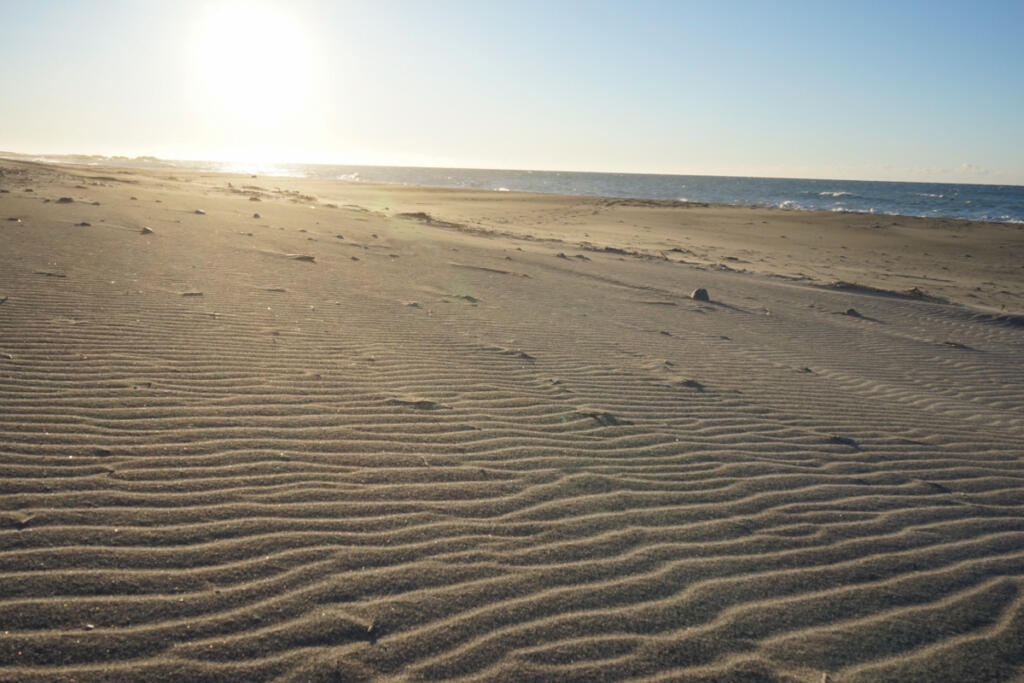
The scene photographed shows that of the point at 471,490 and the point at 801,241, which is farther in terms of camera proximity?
the point at 801,241

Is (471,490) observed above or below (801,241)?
below

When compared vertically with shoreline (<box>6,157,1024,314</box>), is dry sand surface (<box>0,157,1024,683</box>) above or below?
below

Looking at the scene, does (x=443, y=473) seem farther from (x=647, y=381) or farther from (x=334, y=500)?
(x=647, y=381)

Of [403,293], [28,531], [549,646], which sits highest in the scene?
[403,293]

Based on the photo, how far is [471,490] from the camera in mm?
3590

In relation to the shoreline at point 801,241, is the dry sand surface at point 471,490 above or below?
below

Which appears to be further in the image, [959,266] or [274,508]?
[959,266]

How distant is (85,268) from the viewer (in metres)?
7.54

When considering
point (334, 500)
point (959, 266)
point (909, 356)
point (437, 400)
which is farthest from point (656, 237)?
point (334, 500)

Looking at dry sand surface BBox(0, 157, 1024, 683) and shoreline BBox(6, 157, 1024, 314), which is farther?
shoreline BBox(6, 157, 1024, 314)

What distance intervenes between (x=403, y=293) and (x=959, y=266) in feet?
57.0

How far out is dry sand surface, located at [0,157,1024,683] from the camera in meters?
2.48

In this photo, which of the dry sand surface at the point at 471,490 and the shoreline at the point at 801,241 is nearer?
the dry sand surface at the point at 471,490

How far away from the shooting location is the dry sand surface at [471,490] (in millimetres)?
2482
